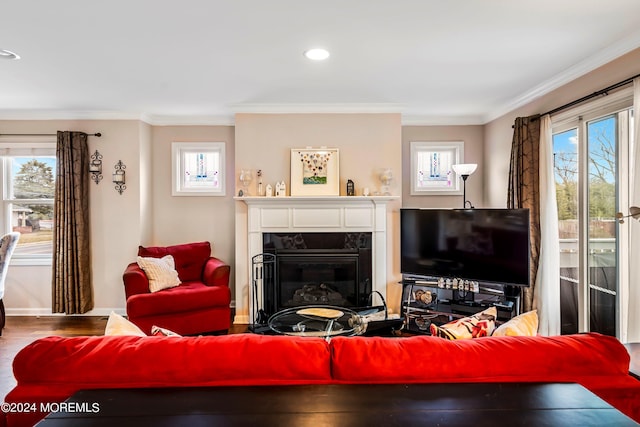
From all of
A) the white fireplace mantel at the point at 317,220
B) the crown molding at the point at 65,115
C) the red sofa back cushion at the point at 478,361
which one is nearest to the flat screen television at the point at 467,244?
the white fireplace mantel at the point at 317,220

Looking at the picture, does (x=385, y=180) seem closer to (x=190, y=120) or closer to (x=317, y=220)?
(x=317, y=220)

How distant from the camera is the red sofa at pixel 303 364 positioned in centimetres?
119

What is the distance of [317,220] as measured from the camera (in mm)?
4160

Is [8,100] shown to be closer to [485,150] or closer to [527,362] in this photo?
[527,362]

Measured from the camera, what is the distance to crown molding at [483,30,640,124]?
245 centimetres

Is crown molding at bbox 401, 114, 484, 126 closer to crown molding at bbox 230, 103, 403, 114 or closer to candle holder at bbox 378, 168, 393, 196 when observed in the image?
crown molding at bbox 230, 103, 403, 114

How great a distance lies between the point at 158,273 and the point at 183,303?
1.65 feet

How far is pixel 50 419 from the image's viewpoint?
37.9 inches

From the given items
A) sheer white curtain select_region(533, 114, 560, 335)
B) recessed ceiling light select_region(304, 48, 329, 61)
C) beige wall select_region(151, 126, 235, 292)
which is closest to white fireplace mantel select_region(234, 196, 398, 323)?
beige wall select_region(151, 126, 235, 292)

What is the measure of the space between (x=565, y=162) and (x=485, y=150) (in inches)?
58.9

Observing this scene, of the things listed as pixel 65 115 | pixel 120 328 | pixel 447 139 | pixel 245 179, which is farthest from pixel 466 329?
pixel 65 115

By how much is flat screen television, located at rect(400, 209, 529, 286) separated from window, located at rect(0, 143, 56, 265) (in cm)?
430

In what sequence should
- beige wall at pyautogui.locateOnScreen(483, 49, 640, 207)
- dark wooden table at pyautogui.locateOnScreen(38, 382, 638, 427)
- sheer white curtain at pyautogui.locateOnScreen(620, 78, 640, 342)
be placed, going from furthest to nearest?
1. beige wall at pyautogui.locateOnScreen(483, 49, 640, 207)
2. sheer white curtain at pyautogui.locateOnScreen(620, 78, 640, 342)
3. dark wooden table at pyautogui.locateOnScreen(38, 382, 638, 427)

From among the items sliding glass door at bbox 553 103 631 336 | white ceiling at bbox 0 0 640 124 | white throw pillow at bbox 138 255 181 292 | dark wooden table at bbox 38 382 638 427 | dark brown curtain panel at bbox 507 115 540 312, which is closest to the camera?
dark wooden table at bbox 38 382 638 427
